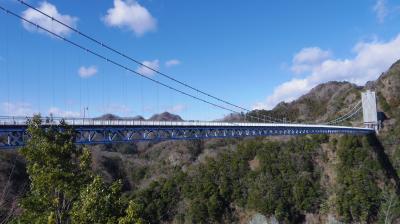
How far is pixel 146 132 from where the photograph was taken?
36062 mm

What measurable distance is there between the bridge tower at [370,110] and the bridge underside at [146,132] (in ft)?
27.4

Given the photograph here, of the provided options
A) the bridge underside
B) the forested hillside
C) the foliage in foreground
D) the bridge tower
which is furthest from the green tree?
the bridge tower

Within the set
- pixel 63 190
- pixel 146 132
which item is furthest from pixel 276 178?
pixel 63 190

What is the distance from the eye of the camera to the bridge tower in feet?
221

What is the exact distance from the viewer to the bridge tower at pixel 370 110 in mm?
67312

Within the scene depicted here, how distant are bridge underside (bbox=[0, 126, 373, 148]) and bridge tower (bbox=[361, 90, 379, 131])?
8.35 m

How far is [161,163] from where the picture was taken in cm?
7300

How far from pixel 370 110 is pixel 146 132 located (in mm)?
43714

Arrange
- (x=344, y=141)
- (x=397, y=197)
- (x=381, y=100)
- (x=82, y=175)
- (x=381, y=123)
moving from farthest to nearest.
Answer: (x=381, y=100) < (x=381, y=123) < (x=344, y=141) < (x=397, y=197) < (x=82, y=175)

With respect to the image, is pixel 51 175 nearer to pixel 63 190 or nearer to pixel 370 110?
pixel 63 190

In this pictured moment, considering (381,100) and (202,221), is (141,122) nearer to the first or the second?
(202,221)

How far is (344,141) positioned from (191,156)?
24.4 meters

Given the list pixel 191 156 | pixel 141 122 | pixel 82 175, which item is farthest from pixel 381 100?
pixel 82 175

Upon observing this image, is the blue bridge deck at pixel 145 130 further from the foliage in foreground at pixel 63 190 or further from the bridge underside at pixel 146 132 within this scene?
the foliage in foreground at pixel 63 190
